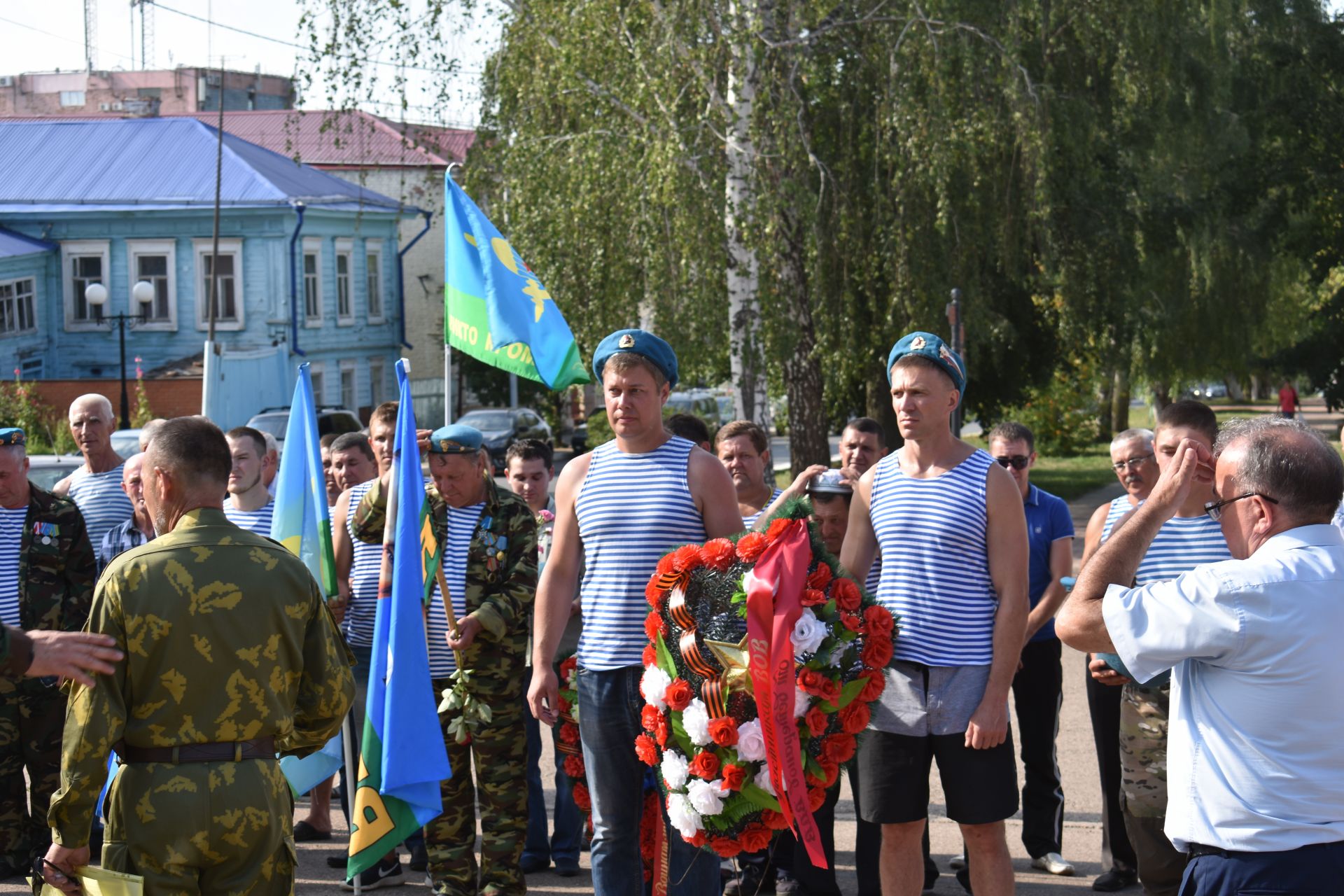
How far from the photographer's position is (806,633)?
14.0 ft

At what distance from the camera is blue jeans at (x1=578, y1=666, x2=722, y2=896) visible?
182 inches

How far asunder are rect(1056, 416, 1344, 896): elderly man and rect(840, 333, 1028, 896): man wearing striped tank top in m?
1.36

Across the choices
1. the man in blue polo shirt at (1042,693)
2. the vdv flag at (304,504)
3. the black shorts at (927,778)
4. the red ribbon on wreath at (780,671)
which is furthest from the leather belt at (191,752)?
the man in blue polo shirt at (1042,693)

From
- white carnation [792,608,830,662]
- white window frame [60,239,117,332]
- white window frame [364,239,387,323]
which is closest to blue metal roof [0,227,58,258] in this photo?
white window frame [60,239,117,332]

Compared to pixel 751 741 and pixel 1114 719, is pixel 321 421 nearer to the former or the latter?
pixel 1114 719

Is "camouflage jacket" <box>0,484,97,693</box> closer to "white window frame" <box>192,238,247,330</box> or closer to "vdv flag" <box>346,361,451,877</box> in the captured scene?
"vdv flag" <box>346,361,451,877</box>

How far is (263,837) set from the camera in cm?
398

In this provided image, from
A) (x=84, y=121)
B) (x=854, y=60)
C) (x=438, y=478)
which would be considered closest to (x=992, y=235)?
(x=854, y=60)

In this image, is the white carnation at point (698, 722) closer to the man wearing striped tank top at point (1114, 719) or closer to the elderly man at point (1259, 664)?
the elderly man at point (1259, 664)

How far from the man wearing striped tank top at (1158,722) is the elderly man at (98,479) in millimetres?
4888

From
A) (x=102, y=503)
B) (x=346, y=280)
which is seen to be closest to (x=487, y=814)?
(x=102, y=503)

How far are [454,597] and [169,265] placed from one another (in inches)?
1233

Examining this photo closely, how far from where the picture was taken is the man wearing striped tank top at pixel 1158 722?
473 cm

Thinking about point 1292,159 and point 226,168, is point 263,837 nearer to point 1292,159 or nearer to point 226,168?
point 1292,159
